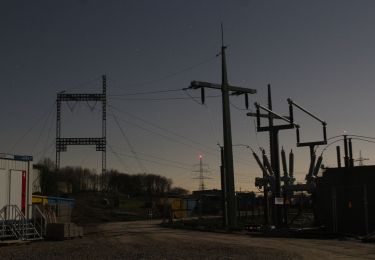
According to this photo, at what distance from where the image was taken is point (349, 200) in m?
28.4

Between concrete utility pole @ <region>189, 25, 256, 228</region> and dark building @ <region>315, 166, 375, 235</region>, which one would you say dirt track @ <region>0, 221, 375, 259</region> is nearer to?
dark building @ <region>315, 166, 375, 235</region>

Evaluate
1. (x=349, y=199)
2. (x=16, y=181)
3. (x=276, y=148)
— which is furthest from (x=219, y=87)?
(x=16, y=181)

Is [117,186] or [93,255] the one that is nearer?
[93,255]

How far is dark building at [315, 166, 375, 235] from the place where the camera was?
90.1 feet

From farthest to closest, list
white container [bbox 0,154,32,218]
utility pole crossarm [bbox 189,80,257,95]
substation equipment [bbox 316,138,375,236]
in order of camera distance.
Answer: utility pole crossarm [bbox 189,80,257,95] → substation equipment [bbox 316,138,375,236] → white container [bbox 0,154,32,218]

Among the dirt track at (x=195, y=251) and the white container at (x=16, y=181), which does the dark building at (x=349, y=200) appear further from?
the white container at (x=16, y=181)

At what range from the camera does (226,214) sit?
34.6 m

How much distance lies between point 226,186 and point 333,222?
7732mm

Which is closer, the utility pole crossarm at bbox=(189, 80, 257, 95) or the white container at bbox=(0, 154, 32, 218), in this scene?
the white container at bbox=(0, 154, 32, 218)

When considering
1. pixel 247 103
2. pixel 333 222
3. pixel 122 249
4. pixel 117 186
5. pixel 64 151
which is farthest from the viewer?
pixel 117 186

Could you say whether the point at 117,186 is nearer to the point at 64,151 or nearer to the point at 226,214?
the point at 64,151

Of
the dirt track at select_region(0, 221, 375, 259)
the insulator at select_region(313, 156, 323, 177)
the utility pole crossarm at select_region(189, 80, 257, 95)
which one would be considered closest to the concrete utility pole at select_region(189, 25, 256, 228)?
the utility pole crossarm at select_region(189, 80, 257, 95)

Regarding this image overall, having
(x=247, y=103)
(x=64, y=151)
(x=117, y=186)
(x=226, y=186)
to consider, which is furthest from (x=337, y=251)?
(x=117, y=186)

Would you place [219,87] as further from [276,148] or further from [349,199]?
[349,199]
